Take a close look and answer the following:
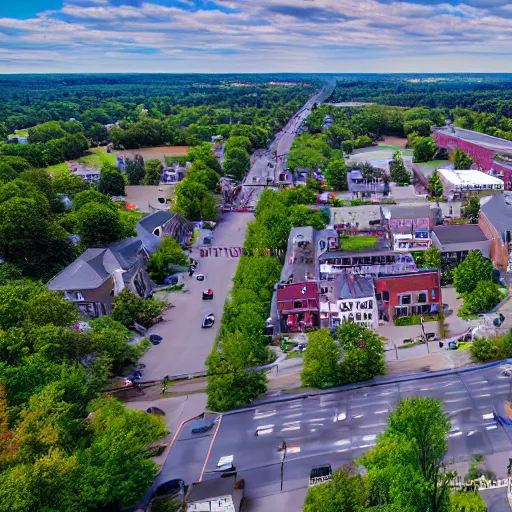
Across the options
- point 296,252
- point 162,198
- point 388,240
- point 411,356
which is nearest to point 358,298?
point 411,356

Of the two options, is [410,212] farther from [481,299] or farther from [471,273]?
[481,299]

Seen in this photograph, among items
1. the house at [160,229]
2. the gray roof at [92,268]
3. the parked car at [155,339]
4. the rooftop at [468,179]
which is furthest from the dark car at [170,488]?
the rooftop at [468,179]

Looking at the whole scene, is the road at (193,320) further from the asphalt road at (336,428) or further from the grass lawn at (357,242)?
the grass lawn at (357,242)

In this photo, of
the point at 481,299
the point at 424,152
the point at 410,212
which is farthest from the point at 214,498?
the point at 424,152

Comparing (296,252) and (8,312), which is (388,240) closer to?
(296,252)

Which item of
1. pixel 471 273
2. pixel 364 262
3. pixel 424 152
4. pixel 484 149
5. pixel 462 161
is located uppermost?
pixel 484 149
